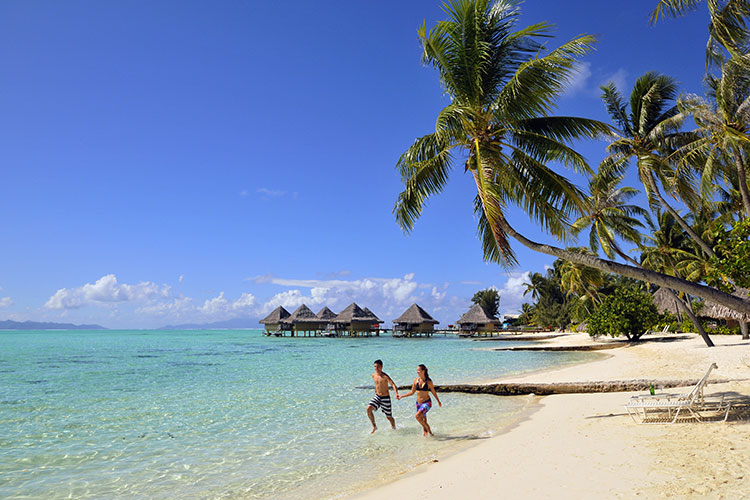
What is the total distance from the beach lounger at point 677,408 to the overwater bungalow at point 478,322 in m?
51.9

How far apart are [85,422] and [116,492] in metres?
5.43

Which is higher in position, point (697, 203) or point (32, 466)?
point (697, 203)

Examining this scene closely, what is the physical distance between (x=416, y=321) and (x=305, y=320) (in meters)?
15.5

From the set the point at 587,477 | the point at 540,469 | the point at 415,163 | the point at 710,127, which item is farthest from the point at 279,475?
the point at 710,127

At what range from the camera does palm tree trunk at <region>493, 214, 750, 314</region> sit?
552 centimetres

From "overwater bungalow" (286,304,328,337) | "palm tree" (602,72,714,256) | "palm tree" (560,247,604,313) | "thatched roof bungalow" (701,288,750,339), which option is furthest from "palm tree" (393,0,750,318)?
"overwater bungalow" (286,304,328,337)

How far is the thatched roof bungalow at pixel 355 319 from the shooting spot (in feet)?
200

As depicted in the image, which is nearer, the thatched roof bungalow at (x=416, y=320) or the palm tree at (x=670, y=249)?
the palm tree at (x=670, y=249)

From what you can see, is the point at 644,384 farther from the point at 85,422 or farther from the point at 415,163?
the point at 85,422

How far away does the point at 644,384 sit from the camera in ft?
34.1

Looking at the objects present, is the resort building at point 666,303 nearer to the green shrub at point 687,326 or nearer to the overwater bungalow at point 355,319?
the green shrub at point 687,326

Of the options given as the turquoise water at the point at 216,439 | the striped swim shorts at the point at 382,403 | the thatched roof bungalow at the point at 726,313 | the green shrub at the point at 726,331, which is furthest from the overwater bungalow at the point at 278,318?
the striped swim shorts at the point at 382,403

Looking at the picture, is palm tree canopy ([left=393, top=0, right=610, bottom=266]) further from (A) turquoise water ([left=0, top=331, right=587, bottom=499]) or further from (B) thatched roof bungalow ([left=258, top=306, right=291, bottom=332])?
(B) thatched roof bungalow ([left=258, top=306, right=291, bottom=332])

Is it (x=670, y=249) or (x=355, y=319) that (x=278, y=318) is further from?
(x=670, y=249)
